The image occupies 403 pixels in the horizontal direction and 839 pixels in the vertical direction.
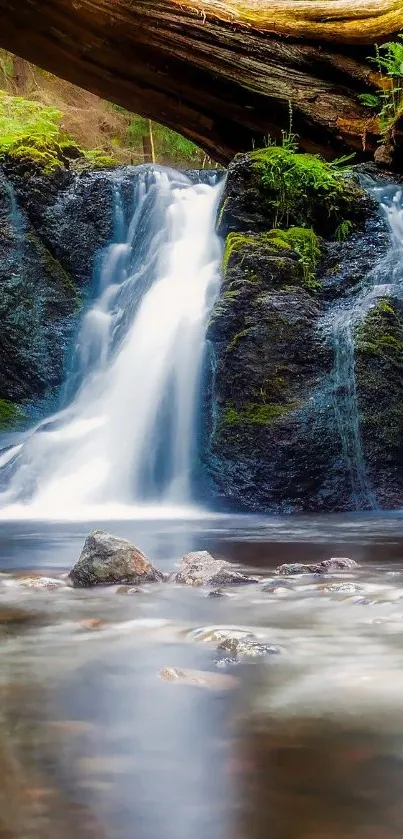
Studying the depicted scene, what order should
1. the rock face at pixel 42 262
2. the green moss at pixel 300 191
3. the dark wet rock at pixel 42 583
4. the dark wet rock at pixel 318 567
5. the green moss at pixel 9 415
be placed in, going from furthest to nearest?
the rock face at pixel 42 262 → the green moss at pixel 9 415 → the green moss at pixel 300 191 → the dark wet rock at pixel 318 567 → the dark wet rock at pixel 42 583

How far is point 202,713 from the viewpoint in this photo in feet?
5.24

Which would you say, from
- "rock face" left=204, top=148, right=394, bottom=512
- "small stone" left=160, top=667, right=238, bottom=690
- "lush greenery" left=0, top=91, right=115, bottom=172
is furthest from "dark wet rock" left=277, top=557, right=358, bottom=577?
"lush greenery" left=0, top=91, right=115, bottom=172

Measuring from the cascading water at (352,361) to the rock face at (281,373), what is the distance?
0.08ft

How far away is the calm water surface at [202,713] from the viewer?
1153 millimetres

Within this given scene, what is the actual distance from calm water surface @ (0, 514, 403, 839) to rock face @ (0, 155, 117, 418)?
22.9 feet

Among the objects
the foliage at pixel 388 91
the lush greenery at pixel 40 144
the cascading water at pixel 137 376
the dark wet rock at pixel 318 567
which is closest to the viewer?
the dark wet rock at pixel 318 567

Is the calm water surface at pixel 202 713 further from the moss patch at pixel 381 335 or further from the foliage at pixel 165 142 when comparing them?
the foliage at pixel 165 142

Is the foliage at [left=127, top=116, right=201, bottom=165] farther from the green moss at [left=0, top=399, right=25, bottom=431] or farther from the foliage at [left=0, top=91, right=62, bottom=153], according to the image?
the green moss at [left=0, top=399, right=25, bottom=431]

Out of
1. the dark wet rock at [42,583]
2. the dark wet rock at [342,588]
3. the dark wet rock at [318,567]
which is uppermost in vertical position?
the dark wet rock at [318,567]

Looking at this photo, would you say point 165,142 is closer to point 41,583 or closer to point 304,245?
point 304,245

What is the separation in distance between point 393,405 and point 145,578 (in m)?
4.49

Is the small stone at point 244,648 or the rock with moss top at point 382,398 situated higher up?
the rock with moss top at point 382,398

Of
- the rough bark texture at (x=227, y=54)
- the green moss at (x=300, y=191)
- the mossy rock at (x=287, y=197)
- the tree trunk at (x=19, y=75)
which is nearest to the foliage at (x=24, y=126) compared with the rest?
the rough bark texture at (x=227, y=54)

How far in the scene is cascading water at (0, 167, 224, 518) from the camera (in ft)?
23.3
